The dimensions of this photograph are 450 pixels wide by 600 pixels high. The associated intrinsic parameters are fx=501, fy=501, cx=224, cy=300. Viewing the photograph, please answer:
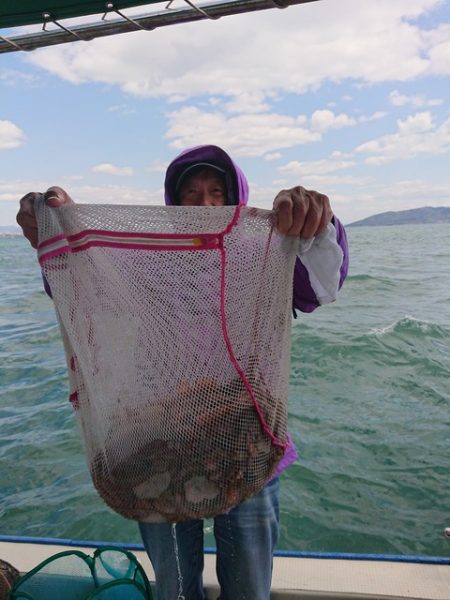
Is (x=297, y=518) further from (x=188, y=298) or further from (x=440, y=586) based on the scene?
(x=188, y=298)

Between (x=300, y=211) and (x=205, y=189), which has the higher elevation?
(x=205, y=189)

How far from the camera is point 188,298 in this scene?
1618 millimetres

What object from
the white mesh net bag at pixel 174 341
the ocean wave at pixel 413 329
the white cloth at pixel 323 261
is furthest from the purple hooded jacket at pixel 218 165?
the ocean wave at pixel 413 329

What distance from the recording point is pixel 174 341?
1614 mm

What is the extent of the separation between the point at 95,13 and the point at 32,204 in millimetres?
862

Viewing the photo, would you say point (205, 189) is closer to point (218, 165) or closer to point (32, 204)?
point (218, 165)

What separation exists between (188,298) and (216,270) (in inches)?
5.2

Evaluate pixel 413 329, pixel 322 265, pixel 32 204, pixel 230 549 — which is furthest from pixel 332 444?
pixel 413 329

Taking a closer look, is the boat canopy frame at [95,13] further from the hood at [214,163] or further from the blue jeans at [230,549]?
the blue jeans at [230,549]

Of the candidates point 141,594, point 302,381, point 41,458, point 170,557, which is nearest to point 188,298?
point 170,557

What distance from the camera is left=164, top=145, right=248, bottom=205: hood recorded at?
2145 mm

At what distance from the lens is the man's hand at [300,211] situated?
1.57m

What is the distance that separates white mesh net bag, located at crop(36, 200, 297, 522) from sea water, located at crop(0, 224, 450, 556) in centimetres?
271

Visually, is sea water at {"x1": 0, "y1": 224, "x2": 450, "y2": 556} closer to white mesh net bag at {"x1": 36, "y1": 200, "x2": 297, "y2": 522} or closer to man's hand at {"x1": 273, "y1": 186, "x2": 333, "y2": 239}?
white mesh net bag at {"x1": 36, "y1": 200, "x2": 297, "y2": 522}
